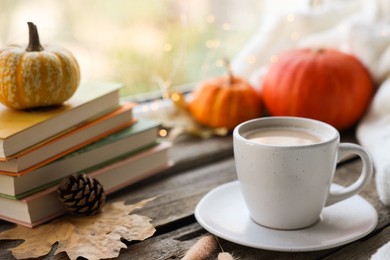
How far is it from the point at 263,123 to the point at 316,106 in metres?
0.34

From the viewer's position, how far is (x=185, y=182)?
0.88 meters

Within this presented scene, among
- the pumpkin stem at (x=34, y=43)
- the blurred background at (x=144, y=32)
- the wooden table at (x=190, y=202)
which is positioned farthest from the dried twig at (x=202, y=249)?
the blurred background at (x=144, y=32)

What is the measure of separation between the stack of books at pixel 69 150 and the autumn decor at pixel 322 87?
11.3 inches

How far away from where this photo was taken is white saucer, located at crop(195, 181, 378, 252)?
637mm

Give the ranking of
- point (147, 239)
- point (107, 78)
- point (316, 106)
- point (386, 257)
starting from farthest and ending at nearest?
point (107, 78) < point (316, 106) < point (147, 239) < point (386, 257)

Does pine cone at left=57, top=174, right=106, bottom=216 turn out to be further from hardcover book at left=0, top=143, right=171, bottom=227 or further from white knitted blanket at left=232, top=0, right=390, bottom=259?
white knitted blanket at left=232, top=0, right=390, bottom=259

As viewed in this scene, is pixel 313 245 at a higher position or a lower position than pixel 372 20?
lower

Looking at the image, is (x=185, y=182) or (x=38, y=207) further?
(x=185, y=182)

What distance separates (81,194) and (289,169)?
0.95 ft

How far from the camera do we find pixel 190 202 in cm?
80

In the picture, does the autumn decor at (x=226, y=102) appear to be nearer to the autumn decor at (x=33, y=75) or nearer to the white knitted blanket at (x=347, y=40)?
the white knitted blanket at (x=347, y=40)

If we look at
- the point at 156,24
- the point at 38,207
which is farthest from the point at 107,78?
the point at 38,207

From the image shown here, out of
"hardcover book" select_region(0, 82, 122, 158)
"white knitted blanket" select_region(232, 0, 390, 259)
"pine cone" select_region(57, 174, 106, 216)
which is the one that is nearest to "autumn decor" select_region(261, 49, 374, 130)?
"white knitted blanket" select_region(232, 0, 390, 259)

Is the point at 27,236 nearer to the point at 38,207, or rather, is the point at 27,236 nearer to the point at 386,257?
the point at 38,207
